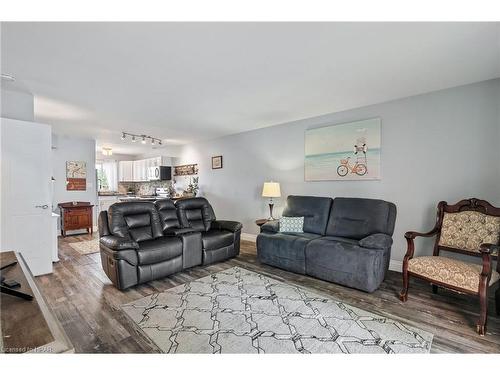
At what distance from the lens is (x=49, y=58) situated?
7.30 feet

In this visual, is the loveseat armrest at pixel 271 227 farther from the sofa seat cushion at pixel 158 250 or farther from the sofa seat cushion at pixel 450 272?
the sofa seat cushion at pixel 450 272

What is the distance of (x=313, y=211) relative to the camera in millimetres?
3807

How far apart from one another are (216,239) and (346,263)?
6.27 ft

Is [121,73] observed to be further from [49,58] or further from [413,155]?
[413,155]

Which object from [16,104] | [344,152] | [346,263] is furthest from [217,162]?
[346,263]

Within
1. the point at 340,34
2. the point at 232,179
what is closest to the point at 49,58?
the point at 340,34

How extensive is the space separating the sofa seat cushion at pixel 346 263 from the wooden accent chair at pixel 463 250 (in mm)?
288

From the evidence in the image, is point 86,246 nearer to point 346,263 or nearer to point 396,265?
point 346,263

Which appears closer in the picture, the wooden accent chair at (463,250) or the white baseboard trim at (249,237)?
the wooden accent chair at (463,250)

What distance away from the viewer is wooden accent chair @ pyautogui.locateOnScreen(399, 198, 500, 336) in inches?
81.4

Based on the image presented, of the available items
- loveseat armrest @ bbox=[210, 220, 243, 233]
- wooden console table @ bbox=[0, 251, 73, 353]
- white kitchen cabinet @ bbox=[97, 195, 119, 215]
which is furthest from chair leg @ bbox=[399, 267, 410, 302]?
white kitchen cabinet @ bbox=[97, 195, 119, 215]

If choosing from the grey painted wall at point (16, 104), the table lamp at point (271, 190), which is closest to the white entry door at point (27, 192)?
the grey painted wall at point (16, 104)

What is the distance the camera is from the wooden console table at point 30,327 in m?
0.78

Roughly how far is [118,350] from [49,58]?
8.54 feet
